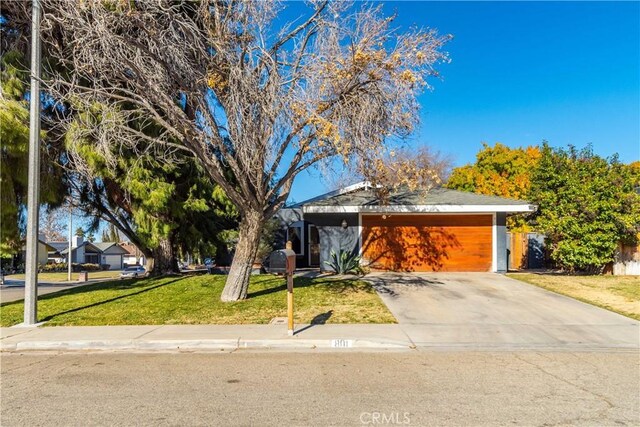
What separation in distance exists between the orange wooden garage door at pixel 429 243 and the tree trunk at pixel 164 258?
7.63 meters

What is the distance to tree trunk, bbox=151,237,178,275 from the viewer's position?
18422 mm

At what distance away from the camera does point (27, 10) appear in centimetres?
1337

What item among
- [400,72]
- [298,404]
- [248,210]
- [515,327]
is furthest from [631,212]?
[298,404]

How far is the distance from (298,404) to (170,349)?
372 cm

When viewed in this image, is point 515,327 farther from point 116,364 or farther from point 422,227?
point 422,227

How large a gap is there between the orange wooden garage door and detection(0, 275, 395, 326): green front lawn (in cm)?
349

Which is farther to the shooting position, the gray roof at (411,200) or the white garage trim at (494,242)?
the white garage trim at (494,242)

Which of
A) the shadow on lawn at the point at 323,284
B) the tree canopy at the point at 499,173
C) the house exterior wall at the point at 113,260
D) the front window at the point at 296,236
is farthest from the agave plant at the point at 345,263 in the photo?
the house exterior wall at the point at 113,260

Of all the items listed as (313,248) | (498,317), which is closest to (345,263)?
(498,317)

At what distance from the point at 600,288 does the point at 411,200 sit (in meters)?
7.02

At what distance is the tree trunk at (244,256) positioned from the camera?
39.4 ft

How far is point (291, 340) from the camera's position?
8289 mm

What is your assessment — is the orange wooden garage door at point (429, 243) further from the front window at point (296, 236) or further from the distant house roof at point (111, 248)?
the distant house roof at point (111, 248)

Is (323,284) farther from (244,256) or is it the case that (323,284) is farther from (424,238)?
(424,238)
